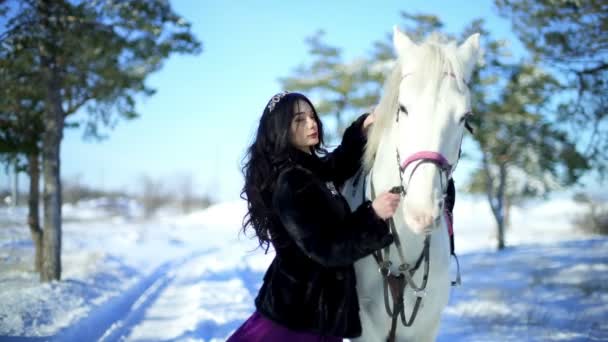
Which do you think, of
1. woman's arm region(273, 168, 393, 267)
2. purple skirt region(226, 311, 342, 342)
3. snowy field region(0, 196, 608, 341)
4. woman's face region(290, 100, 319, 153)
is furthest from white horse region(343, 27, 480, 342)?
snowy field region(0, 196, 608, 341)

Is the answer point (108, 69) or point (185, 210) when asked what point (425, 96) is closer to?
point (108, 69)

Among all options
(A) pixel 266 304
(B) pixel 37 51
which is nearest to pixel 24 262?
(B) pixel 37 51

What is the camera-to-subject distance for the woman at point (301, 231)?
1624 millimetres

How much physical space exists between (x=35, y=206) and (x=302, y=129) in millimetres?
8228

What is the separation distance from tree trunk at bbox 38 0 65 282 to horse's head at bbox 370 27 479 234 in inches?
278

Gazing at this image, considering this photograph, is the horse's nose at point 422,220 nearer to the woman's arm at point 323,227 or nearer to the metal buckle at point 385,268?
the woman's arm at point 323,227

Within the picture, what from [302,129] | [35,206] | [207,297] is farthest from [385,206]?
[35,206]

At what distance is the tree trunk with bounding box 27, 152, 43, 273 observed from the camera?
7.75 metres

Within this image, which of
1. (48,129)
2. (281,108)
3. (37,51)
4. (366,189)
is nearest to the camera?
(281,108)

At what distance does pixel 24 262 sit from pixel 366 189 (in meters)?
9.96

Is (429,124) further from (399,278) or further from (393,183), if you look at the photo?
(399,278)

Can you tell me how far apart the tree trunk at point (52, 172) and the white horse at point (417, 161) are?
252 inches

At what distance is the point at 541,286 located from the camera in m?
7.76

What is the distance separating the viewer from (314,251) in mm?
1611
